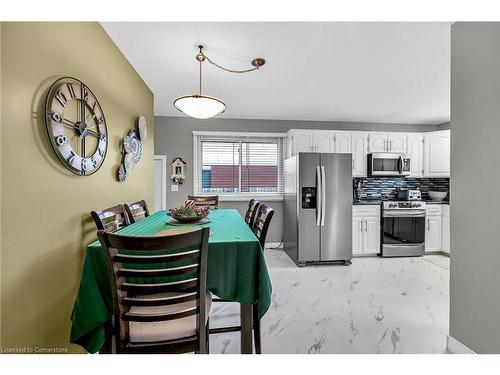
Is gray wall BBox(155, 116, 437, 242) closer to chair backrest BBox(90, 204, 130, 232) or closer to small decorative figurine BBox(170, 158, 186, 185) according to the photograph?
small decorative figurine BBox(170, 158, 186, 185)

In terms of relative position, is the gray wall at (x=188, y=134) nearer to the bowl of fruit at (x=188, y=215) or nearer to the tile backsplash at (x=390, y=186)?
the tile backsplash at (x=390, y=186)

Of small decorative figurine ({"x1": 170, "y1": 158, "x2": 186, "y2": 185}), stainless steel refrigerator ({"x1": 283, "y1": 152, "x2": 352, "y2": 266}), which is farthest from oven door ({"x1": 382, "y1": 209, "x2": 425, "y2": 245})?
small decorative figurine ({"x1": 170, "y1": 158, "x2": 186, "y2": 185})

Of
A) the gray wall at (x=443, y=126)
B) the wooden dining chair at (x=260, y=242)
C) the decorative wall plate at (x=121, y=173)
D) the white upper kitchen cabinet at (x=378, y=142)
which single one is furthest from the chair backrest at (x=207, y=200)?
the gray wall at (x=443, y=126)

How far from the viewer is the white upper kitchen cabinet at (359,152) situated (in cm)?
429

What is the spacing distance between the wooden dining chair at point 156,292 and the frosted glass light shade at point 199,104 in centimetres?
137

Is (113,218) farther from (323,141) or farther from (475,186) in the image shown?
(323,141)

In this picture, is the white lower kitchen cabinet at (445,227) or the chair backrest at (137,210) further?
the white lower kitchen cabinet at (445,227)

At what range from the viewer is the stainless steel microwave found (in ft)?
13.9

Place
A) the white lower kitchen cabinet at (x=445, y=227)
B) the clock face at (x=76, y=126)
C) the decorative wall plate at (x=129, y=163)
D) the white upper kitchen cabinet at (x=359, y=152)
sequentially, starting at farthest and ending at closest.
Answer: the white upper kitchen cabinet at (x=359, y=152), the white lower kitchen cabinet at (x=445, y=227), the decorative wall plate at (x=129, y=163), the clock face at (x=76, y=126)

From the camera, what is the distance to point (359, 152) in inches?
169

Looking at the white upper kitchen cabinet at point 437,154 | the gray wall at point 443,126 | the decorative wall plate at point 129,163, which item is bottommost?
the decorative wall plate at point 129,163

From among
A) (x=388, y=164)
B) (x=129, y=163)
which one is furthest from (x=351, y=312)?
(x=388, y=164)

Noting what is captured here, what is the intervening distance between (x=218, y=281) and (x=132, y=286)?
461mm
